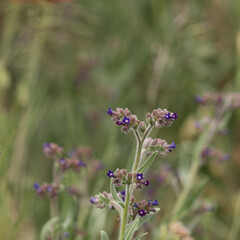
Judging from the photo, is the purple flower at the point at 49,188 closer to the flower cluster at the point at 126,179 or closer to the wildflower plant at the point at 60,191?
the wildflower plant at the point at 60,191

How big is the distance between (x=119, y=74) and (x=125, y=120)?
1.32 meters

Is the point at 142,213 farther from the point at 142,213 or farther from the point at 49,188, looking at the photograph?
the point at 49,188

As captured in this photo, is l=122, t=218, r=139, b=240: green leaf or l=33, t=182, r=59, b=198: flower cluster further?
l=33, t=182, r=59, b=198: flower cluster

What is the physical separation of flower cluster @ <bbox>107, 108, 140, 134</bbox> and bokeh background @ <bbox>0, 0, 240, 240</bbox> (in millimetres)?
772

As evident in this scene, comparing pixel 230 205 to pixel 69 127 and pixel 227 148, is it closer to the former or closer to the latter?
pixel 227 148

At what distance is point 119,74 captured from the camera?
2076 mm

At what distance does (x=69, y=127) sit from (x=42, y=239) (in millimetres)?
608

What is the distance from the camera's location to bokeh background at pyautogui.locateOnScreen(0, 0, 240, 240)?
1.78m

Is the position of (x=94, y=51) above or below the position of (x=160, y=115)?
above

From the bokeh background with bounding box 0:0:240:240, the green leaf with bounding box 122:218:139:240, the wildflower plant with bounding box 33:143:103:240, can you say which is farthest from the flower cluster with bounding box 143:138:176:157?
the bokeh background with bounding box 0:0:240:240

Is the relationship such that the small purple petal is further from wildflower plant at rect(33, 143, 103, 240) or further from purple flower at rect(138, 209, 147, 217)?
wildflower plant at rect(33, 143, 103, 240)

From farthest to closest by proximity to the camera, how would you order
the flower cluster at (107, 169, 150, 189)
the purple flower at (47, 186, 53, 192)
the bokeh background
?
the bokeh background
the purple flower at (47, 186, 53, 192)
the flower cluster at (107, 169, 150, 189)

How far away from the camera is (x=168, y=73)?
2.01m

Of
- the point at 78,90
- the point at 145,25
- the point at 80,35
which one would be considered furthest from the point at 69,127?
the point at 80,35
